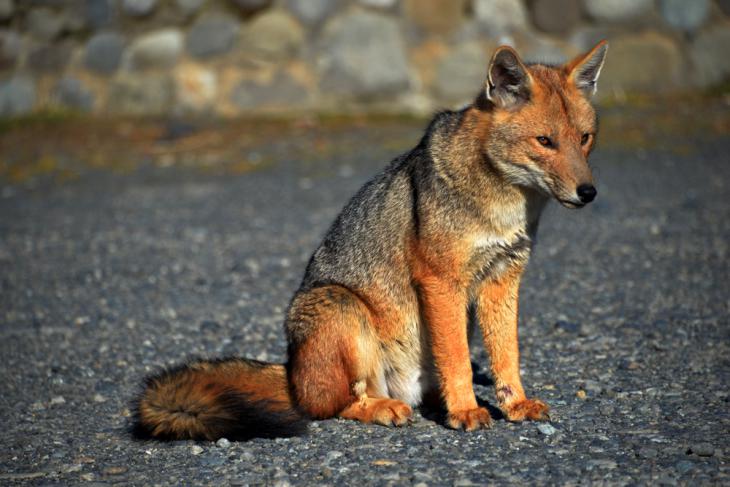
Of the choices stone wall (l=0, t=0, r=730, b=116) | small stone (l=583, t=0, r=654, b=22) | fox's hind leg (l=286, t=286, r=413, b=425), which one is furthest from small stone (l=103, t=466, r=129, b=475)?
small stone (l=583, t=0, r=654, b=22)

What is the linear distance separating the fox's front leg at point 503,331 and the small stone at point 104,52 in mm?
9901

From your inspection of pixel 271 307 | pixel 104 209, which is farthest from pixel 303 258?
pixel 104 209

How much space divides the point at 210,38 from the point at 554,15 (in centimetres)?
493

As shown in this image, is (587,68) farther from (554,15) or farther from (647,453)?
(554,15)

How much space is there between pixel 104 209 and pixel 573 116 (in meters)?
7.65

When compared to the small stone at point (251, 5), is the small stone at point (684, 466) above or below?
below

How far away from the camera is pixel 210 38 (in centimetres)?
1325

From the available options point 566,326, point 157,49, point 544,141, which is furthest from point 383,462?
point 157,49

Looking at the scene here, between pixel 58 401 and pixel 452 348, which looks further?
pixel 58 401

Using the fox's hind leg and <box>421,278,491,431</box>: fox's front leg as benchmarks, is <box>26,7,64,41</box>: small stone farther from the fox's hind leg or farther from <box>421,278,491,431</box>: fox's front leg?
<box>421,278,491,431</box>: fox's front leg

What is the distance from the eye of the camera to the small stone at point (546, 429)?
469 cm

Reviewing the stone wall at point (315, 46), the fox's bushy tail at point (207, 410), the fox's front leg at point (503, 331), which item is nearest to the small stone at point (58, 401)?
the fox's bushy tail at point (207, 410)

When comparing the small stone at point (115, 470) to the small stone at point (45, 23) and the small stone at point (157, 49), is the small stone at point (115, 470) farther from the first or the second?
the small stone at point (45, 23)

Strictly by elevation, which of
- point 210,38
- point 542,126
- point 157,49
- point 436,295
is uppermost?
point 210,38
